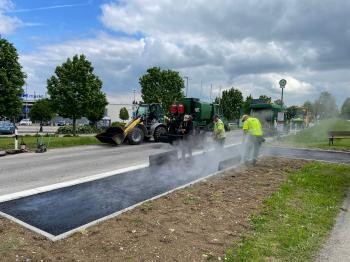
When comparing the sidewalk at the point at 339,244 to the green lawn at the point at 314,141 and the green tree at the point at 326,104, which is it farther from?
the green tree at the point at 326,104

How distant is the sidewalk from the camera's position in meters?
5.42

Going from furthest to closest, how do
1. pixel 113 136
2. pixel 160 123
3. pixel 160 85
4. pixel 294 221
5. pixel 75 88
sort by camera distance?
pixel 160 85, pixel 75 88, pixel 160 123, pixel 113 136, pixel 294 221

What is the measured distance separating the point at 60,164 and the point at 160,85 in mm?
34199

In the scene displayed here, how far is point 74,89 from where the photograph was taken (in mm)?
32344

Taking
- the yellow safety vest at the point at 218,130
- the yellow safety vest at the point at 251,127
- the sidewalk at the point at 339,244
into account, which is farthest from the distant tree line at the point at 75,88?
the sidewalk at the point at 339,244

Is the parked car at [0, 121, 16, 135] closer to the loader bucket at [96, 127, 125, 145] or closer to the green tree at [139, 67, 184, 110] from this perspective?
the green tree at [139, 67, 184, 110]

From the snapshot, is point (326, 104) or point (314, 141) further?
point (326, 104)

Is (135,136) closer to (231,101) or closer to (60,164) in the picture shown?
(60,164)

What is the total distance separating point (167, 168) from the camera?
1204cm

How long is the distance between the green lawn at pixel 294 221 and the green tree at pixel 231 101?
57904mm

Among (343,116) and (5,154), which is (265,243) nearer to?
(5,154)

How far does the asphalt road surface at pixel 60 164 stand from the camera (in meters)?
10.7

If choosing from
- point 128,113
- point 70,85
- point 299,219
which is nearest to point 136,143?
point 70,85

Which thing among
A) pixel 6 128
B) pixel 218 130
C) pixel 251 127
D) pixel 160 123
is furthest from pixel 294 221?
pixel 6 128
